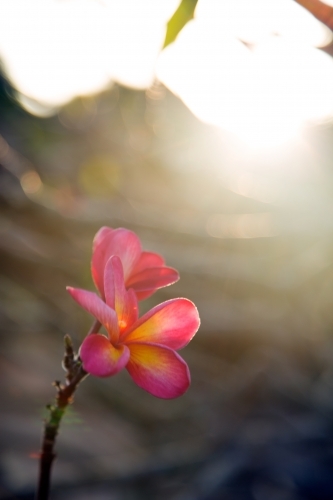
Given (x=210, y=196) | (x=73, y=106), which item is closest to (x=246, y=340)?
(x=210, y=196)

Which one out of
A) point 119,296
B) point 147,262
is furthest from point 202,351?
point 119,296

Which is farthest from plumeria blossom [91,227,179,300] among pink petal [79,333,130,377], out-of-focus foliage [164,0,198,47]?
out-of-focus foliage [164,0,198,47]

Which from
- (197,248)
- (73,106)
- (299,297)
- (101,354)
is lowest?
(73,106)

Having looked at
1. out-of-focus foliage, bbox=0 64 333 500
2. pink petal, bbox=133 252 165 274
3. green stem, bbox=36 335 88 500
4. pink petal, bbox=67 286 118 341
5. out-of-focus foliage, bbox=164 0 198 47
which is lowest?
out-of-focus foliage, bbox=0 64 333 500

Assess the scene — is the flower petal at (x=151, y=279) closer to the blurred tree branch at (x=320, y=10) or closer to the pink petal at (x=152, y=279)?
the pink petal at (x=152, y=279)

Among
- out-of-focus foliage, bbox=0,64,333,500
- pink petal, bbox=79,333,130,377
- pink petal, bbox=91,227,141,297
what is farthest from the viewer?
out-of-focus foliage, bbox=0,64,333,500

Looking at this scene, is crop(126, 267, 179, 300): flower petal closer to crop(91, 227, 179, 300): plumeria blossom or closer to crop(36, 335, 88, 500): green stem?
crop(91, 227, 179, 300): plumeria blossom

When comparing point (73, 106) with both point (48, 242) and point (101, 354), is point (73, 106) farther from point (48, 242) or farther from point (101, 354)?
point (101, 354)
